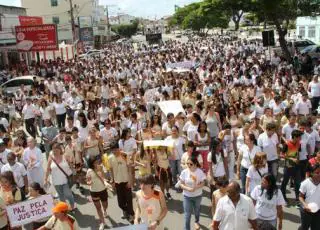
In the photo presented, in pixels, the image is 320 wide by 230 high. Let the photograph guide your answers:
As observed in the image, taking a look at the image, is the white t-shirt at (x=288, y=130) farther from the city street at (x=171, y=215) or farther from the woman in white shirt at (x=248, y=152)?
the woman in white shirt at (x=248, y=152)

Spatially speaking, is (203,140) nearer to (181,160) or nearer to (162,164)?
(162,164)

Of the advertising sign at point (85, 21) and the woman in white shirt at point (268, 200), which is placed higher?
the advertising sign at point (85, 21)

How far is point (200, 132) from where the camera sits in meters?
9.25

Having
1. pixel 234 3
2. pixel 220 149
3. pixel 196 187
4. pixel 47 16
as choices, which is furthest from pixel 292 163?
pixel 47 16

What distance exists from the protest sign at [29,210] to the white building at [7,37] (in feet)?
99.0

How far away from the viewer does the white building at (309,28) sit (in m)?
42.8

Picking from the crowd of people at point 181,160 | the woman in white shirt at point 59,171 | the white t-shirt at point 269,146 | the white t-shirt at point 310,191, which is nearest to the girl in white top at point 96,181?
the crowd of people at point 181,160

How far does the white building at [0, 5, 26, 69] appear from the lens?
34.9 meters

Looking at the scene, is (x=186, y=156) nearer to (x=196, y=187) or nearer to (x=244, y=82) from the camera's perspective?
(x=196, y=187)

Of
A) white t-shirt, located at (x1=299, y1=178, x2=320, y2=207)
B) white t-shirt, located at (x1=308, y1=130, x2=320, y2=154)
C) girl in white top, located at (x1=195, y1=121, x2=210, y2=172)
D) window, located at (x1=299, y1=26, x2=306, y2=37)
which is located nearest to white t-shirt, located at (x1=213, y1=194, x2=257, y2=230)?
white t-shirt, located at (x1=299, y1=178, x2=320, y2=207)

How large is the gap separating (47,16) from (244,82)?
66284 mm

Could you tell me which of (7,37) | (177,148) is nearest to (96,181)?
(177,148)

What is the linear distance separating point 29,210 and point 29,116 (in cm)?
814

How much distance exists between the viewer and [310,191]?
251 inches
